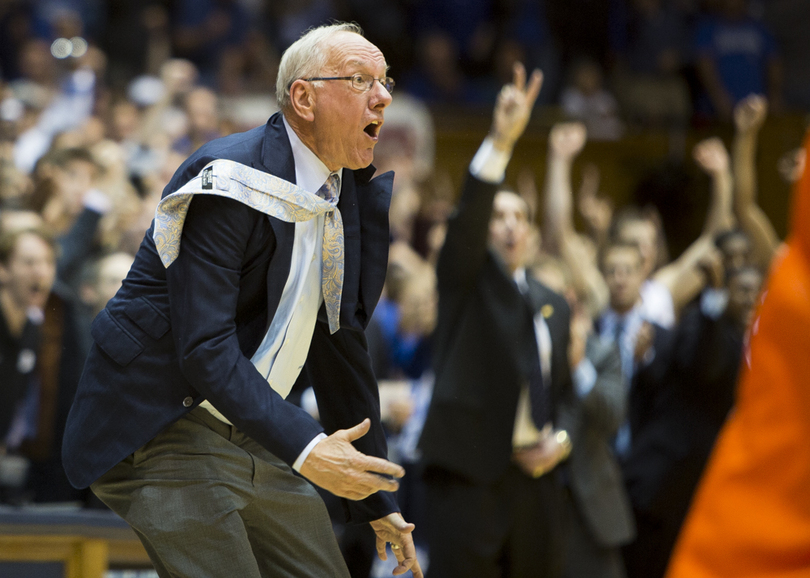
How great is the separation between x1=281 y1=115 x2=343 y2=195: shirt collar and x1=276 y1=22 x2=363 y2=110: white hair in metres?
0.08

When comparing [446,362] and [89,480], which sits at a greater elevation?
[89,480]

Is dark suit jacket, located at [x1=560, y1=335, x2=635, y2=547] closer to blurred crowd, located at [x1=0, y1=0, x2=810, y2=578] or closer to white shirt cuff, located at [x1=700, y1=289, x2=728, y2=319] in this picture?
blurred crowd, located at [x1=0, y1=0, x2=810, y2=578]

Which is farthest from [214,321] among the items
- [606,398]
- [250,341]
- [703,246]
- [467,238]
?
[703,246]

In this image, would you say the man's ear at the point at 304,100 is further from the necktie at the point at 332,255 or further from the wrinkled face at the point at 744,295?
the wrinkled face at the point at 744,295

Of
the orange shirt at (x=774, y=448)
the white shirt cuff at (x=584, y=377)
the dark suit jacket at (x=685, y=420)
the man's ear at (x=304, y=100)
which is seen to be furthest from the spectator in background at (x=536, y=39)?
the orange shirt at (x=774, y=448)

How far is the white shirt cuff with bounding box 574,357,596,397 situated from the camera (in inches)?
162

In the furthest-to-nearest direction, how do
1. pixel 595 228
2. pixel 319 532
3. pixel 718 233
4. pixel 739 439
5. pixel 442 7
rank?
pixel 442 7, pixel 595 228, pixel 718 233, pixel 319 532, pixel 739 439

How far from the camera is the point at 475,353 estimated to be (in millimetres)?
3502

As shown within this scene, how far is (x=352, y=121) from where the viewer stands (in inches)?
80.0

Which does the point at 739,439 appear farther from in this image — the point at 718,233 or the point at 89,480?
the point at 718,233

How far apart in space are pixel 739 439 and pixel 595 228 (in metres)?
5.64

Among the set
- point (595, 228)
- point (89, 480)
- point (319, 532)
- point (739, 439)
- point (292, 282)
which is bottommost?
point (595, 228)

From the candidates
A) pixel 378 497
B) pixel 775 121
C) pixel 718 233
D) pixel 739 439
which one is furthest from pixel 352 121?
pixel 775 121

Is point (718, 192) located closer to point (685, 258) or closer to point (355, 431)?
point (685, 258)
